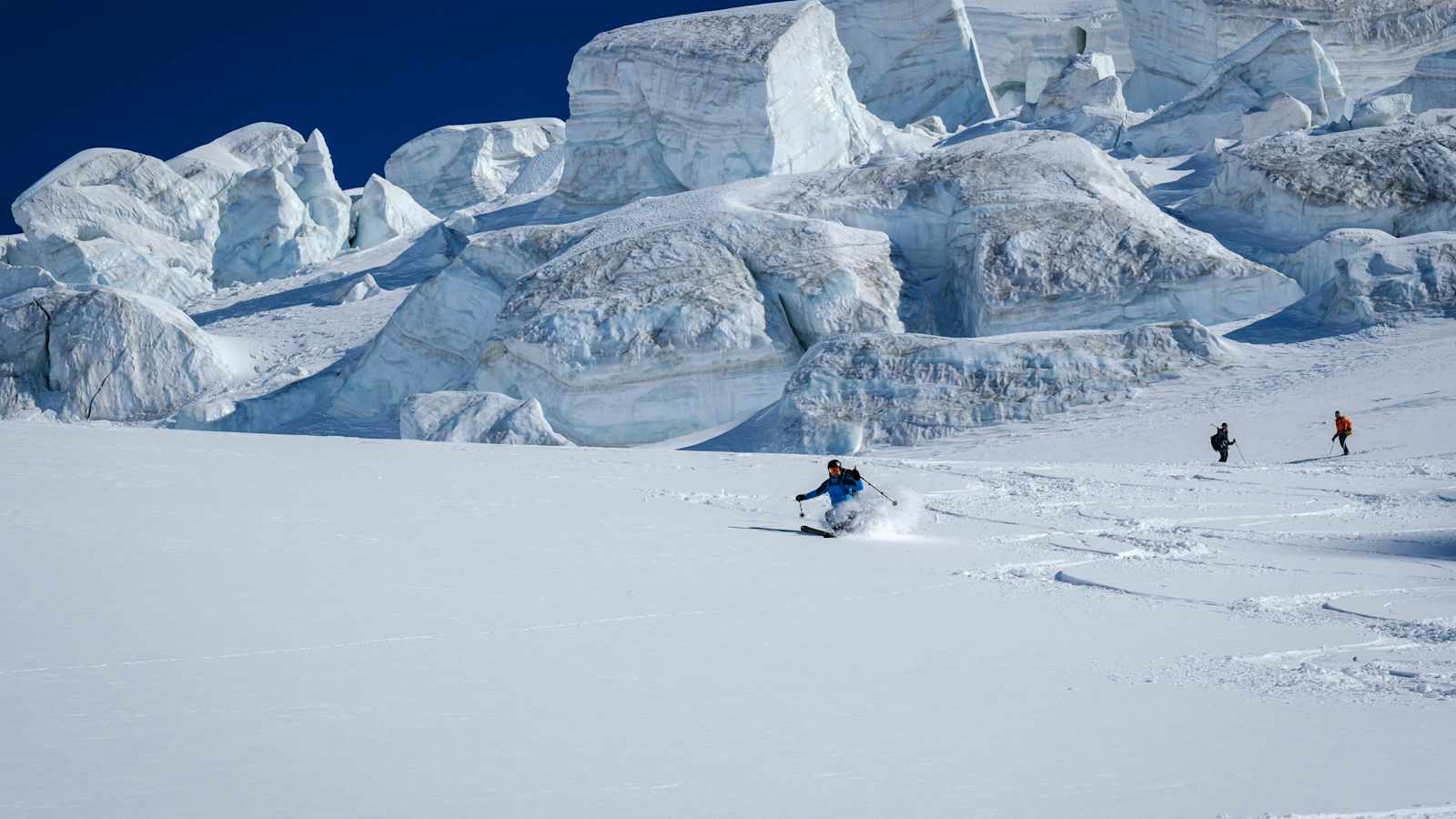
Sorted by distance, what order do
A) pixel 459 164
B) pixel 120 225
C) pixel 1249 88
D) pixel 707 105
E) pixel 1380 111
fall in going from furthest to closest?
pixel 459 164, pixel 120 225, pixel 1249 88, pixel 707 105, pixel 1380 111

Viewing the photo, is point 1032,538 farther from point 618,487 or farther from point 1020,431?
point 1020,431

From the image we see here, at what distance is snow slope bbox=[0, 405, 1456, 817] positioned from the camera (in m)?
4.39

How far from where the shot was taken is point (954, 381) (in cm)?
2369

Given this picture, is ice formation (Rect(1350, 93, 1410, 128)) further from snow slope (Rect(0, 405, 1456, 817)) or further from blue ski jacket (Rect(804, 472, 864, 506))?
blue ski jacket (Rect(804, 472, 864, 506))

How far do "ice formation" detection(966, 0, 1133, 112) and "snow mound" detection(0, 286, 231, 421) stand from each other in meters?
39.7

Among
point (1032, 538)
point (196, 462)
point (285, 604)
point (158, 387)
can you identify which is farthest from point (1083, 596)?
point (158, 387)

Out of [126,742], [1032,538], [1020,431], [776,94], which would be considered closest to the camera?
[126,742]

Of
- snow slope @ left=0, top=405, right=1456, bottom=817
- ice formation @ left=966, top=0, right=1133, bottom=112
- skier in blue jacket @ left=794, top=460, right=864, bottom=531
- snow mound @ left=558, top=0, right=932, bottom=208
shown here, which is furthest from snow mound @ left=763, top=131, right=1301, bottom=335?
ice formation @ left=966, top=0, right=1133, bottom=112

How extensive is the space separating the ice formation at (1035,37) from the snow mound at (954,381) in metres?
39.2

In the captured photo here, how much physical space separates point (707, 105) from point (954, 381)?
66.1 ft

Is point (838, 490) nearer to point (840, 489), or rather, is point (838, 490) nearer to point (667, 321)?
point (840, 489)

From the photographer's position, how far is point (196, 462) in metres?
11.9

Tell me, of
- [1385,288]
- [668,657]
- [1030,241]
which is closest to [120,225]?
[1030,241]

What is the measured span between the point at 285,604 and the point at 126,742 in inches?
88.3
